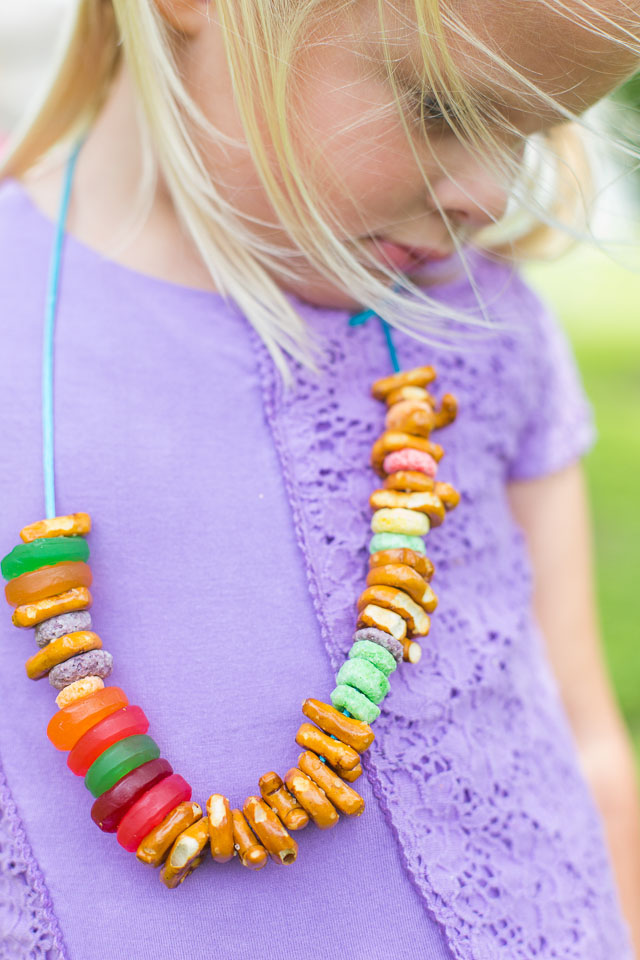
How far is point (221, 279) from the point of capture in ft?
2.59

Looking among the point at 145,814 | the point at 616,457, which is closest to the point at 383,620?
the point at 145,814

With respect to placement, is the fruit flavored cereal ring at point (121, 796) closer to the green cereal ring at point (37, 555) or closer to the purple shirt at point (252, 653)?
the purple shirt at point (252, 653)

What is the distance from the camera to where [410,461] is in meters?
0.76

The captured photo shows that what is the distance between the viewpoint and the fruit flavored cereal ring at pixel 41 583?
65cm

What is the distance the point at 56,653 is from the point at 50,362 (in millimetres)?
267

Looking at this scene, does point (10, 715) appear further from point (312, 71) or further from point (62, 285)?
point (312, 71)

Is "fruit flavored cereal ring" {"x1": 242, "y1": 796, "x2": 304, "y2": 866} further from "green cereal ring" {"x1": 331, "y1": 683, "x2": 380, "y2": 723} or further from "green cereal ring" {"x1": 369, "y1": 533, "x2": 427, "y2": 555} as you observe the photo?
"green cereal ring" {"x1": 369, "y1": 533, "x2": 427, "y2": 555}

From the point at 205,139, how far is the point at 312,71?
13 cm

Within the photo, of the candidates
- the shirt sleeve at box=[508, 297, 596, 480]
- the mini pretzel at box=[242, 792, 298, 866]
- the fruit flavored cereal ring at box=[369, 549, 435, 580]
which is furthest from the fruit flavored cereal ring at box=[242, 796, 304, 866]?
A: the shirt sleeve at box=[508, 297, 596, 480]

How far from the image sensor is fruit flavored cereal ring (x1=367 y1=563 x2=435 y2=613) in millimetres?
703

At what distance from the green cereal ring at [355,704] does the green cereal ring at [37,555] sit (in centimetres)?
25

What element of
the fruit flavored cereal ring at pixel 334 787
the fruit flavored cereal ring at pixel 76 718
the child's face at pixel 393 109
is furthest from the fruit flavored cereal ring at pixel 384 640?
the child's face at pixel 393 109

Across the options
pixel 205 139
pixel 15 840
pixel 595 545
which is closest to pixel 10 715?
pixel 15 840

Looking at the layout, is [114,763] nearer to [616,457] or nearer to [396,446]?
[396,446]
